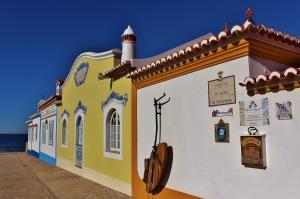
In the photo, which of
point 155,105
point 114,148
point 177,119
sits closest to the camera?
point 177,119

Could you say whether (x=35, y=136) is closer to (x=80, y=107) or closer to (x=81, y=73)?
(x=80, y=107)

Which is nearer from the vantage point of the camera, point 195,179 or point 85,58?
point 195,179

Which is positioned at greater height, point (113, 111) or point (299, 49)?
point (299, 49)

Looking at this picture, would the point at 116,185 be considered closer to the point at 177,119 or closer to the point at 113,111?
the point at 113,111

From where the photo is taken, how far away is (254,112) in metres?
4.81

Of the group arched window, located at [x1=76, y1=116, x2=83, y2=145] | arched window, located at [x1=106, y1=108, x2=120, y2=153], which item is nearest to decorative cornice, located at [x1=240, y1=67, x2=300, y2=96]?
arched window, located at [x1=106, y1=108, x2=120, y2=153]

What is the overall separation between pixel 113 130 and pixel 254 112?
5.90 metres

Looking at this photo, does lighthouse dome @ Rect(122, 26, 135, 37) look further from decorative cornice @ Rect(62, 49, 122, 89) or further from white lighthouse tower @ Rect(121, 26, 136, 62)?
decorative cornice @ Rect(62, 49, 122, 89)

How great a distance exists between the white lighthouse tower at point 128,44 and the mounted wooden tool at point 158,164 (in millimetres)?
2392

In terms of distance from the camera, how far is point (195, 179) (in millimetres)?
5996

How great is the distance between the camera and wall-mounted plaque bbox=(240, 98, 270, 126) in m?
4.64

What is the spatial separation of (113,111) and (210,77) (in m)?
4.81

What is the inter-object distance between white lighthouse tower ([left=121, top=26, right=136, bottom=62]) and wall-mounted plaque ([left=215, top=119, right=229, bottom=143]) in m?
4.45

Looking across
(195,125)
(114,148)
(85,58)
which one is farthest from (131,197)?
(85,58)
